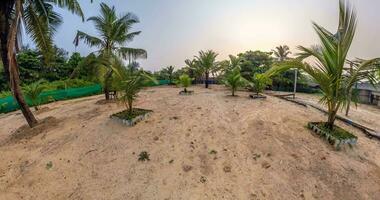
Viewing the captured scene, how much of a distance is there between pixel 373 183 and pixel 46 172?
6.86m

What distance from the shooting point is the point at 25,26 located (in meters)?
8.05

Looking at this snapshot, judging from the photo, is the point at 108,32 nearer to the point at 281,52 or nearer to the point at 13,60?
the point at 13,60

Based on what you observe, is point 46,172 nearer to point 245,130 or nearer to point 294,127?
point 245,130

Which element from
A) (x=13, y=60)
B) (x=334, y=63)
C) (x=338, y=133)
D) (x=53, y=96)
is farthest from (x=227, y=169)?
(x=53, y=96)

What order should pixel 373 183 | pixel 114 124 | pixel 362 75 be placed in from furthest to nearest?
pixel 114 124 → pixel 362 75 → pixel 373 183

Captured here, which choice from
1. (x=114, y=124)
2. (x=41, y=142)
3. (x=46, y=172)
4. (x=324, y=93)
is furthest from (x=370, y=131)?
(x=41, y=142)

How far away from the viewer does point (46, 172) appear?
5.76 m

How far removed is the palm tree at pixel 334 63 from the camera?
570 cm

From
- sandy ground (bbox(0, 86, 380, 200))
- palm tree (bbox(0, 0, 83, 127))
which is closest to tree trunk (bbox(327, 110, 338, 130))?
sandy ground (bbox(0, 86, 380, 200))

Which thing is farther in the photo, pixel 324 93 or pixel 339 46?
pixel 324 93

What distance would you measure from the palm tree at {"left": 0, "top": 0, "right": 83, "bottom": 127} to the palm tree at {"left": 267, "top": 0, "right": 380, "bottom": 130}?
700 cm

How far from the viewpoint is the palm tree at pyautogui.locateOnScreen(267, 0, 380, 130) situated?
5695mm

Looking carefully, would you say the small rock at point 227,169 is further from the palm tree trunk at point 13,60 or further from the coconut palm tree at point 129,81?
the palm tree trunk at point 13,60

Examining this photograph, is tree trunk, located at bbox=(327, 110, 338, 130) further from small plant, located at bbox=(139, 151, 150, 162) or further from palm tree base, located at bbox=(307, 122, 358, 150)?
small plant, located at bbox=(139, 151, 150, 162)
